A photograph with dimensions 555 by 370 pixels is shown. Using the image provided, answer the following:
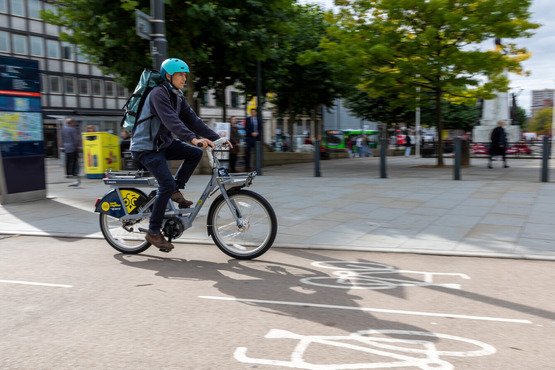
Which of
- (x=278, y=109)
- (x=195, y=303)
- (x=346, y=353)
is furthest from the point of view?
(x=278, y=109)

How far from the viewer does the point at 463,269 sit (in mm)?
4656

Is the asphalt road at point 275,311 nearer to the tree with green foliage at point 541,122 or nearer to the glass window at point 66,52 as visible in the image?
the glass window at point 66,52

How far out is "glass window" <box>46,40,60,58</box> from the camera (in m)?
41.1

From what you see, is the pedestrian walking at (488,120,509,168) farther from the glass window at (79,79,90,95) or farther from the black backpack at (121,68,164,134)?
the glass window at (79,79,90,95)

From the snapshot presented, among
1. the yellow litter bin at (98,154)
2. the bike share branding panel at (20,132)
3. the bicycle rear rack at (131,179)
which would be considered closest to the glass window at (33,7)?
the yellow litter bin at (98,154)

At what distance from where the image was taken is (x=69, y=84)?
4275 cm

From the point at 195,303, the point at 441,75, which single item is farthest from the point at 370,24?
the point at 195,303

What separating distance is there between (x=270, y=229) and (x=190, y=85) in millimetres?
12128

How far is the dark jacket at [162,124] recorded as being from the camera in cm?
457

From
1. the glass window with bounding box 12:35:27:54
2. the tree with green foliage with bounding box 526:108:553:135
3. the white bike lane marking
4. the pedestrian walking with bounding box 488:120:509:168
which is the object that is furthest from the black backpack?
the tree with green foliage with bounding box 526:108:553:135

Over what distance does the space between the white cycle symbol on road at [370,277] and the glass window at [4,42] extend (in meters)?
40.2

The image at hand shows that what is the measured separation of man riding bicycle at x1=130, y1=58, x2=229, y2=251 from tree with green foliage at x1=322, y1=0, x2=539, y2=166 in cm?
1097

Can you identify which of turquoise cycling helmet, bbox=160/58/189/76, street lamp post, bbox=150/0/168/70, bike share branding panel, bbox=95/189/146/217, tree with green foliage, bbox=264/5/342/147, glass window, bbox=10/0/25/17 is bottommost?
bike share branding panel, bbox=95/189/146/217

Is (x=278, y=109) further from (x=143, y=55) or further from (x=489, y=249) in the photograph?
(x=489, y=249)
